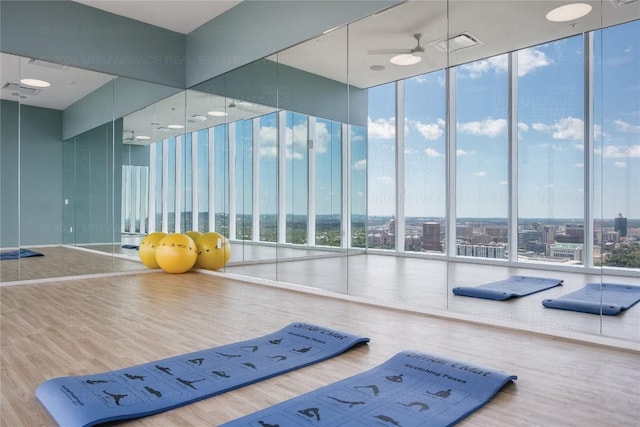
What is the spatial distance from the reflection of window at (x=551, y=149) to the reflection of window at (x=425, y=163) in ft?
2.63

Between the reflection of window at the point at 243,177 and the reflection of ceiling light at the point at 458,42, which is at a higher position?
the reflection of ceiling light at the point at 458,42

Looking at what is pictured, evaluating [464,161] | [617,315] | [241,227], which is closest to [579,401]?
[617,315]

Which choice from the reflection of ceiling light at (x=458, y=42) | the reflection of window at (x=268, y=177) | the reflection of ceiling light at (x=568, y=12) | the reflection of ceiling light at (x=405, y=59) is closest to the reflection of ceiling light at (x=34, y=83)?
the reflection of window at (x=268, y=177)

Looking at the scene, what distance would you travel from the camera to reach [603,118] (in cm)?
315

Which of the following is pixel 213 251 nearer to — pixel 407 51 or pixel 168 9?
pixel 168 9

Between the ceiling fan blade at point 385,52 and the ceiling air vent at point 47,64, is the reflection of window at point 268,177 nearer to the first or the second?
the ceiling fan blade at point 385,52

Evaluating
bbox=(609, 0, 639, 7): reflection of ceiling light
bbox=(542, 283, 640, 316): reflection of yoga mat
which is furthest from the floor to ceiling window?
bbox=(609, 0, 639, 7): reflection of ceiling light

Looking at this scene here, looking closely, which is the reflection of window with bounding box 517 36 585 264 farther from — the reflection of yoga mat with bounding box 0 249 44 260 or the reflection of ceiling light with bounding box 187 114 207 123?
the reflection of yoga mat with bounding box 0 249 44 260

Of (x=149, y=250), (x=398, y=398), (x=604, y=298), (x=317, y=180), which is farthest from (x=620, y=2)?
(x=149, y=250)

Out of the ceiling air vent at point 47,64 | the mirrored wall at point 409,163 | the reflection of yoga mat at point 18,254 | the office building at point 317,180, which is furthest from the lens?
the ceiling air vent at point 47,64

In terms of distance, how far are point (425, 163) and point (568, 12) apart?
5.84 feet

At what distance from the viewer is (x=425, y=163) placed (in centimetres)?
459

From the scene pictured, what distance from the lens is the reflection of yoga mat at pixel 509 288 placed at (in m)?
3.59

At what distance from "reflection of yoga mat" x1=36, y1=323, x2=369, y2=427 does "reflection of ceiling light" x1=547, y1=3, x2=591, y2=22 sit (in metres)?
2.87
